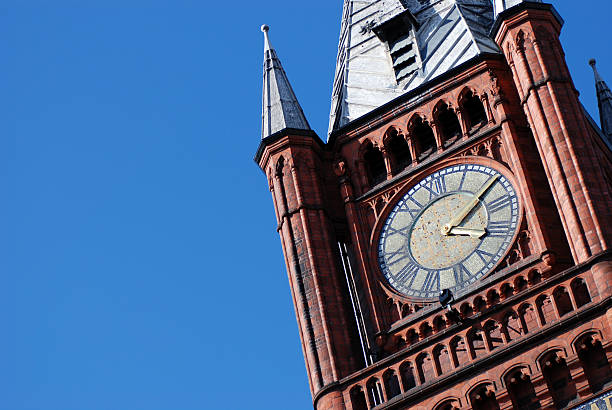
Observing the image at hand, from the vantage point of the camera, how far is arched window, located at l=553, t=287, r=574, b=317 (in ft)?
110

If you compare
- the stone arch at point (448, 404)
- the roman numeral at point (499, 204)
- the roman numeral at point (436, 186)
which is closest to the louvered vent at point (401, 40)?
the roman numeral at point (436, 186)

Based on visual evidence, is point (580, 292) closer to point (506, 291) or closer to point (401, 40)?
point (506, 291)

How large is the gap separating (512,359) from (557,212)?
393 centimetres

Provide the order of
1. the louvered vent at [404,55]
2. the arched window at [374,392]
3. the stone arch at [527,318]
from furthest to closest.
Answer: the louvered vent at [404,55], the arched window at [374,392], the stone arch at [527,318]

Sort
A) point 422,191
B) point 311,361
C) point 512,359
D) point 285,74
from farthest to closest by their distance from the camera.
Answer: point 285,74 < point 422,191 < point 311,361 < point 512,359

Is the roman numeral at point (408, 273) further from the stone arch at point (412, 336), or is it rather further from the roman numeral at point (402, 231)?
the stone arch at point (412, 336)

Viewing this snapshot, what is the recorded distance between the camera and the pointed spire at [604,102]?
4580 centimetres

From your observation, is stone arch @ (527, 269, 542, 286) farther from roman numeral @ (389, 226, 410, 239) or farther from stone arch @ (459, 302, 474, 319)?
roman numeral @ (389, 226, 410, 239)

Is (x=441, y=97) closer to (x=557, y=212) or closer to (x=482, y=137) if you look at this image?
(x=482, y=137)

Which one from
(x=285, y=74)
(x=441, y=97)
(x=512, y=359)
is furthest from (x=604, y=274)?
(x=285, y=74)

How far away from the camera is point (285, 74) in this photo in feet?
135

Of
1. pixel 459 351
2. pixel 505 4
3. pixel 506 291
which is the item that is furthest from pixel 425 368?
pixel 505 4

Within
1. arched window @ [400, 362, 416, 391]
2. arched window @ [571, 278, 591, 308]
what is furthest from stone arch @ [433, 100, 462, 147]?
arched window @ [571, 278, 591, 308]

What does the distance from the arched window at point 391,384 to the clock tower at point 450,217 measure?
0.14ft
